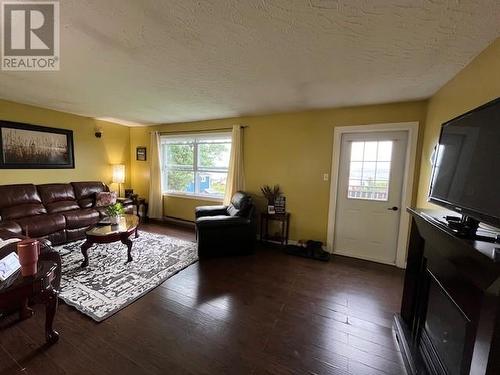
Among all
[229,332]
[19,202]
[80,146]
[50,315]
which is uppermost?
[80,146]

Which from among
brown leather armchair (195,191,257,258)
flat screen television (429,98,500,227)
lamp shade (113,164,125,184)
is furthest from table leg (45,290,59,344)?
Result: lamp shade (113,164,125,184)

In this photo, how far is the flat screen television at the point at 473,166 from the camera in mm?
906

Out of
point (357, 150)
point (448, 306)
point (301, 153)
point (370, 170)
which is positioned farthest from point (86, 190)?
point (448, 306)

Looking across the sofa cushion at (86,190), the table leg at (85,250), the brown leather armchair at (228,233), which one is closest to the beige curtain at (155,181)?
the sofa cushion at (86,190)

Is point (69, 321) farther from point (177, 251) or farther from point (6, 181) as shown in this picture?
point (6, 181)

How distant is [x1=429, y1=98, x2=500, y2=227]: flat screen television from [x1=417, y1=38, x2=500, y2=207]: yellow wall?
525 millimetres

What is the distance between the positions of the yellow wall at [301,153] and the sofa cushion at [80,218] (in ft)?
9.02

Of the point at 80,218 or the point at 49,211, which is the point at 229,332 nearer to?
the point at 80,218

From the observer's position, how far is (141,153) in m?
5.32

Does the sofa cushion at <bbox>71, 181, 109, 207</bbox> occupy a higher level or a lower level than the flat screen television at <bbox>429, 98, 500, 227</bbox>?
lower

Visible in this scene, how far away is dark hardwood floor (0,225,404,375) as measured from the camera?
4.82ft

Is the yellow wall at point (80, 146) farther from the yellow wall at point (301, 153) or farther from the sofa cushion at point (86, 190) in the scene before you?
the yellow wall at point (301, 153)

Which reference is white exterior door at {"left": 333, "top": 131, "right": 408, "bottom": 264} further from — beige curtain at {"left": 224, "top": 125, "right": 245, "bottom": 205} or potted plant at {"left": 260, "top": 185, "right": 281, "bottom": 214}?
beige curtain at {"left": 224, "top": 125, "right": 245, "bottom": 205}

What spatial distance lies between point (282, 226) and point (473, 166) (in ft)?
9.16
